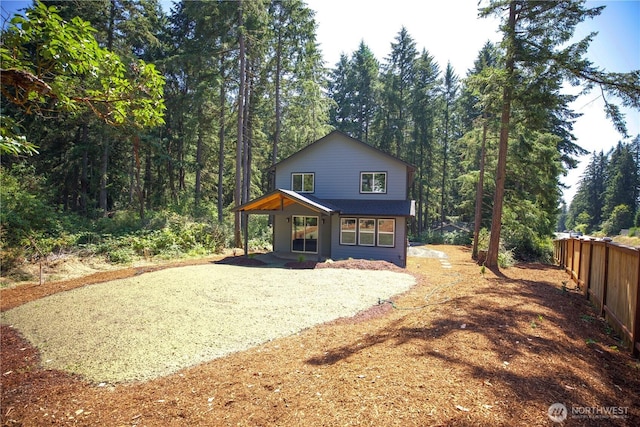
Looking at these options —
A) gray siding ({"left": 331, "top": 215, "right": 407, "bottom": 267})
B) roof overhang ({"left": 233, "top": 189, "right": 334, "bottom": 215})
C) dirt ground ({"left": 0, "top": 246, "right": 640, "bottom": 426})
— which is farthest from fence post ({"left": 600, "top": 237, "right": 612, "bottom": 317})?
roof overhang ({"left": 233, "top": 189, "right": 334, "bottom": 215})

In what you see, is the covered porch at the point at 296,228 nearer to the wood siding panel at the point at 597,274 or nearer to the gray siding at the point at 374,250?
the gray siding at the point at 374,250

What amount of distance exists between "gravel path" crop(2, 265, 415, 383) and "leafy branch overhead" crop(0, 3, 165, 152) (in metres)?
3.54

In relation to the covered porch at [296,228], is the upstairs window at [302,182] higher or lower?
higher

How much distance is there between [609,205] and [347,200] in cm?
A: 6945

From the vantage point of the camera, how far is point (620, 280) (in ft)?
16.6

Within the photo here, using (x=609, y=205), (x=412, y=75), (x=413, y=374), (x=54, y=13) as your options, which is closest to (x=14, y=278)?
(x=54, y=13)

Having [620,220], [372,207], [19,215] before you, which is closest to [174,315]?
[372,207]

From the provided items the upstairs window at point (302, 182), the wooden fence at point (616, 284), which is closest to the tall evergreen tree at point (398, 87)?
the upstairs window at point (302, 182)

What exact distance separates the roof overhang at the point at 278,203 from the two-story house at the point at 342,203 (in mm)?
46

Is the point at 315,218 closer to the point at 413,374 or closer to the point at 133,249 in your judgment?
the point at 133,249

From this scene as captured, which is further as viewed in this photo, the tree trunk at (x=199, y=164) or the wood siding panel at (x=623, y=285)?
the tree trunk at (x=199, y=164)

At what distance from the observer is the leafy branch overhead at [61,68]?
2682 mm

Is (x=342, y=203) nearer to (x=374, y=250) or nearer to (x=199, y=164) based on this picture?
(x=374, y=250)

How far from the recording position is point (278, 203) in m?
15.5
